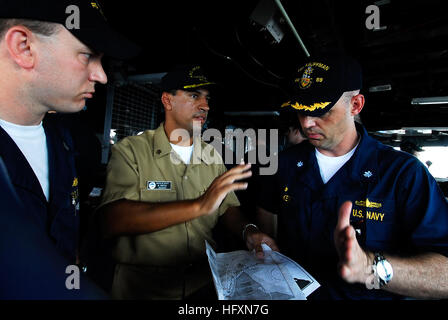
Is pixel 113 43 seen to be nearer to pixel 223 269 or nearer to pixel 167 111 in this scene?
pixel 167 111

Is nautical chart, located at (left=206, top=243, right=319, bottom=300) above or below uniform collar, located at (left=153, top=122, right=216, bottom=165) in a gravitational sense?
below

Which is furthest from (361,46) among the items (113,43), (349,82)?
(113,43)

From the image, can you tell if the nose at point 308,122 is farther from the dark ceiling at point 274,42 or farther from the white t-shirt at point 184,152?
the dark ceiling at point 274,42

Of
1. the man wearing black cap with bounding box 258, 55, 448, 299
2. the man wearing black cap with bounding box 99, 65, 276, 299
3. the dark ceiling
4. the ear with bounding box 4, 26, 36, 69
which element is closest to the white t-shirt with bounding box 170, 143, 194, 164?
the man wearing black cap with bounding box 99, 65, 276, 299

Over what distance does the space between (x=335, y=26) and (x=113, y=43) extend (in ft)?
8.02

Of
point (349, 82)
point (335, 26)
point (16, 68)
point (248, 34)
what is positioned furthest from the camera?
point (248, 34)

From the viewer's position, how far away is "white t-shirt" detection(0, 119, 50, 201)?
1028mm

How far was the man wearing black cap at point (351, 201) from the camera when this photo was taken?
1.12m

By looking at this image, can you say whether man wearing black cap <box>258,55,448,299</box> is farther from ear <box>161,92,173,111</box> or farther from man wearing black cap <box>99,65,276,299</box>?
ear <box>161,92,173,111</box>

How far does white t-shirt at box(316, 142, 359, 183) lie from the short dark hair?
1640 mm

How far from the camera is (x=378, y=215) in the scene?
4.44ft

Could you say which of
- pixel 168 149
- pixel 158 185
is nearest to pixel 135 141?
pixel 168 149

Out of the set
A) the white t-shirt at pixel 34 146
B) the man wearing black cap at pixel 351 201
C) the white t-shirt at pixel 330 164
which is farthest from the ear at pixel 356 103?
the white t-shirt at pixel 34 146

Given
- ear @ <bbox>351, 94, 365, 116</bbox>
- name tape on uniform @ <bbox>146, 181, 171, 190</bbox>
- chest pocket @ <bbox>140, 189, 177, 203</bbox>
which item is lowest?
chest pocket @ <bbox>140, 189, 177, 203</bbox>
